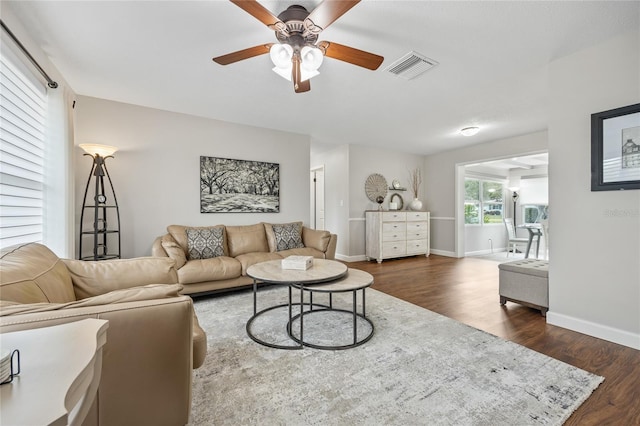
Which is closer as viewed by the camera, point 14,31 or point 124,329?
point 124,329

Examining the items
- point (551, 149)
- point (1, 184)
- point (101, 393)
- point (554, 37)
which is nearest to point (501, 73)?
point (554, 37)

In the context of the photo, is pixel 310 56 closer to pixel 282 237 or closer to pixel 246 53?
pixel 246 53

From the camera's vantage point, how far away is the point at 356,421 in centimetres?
133

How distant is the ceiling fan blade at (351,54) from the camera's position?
5.94 feet

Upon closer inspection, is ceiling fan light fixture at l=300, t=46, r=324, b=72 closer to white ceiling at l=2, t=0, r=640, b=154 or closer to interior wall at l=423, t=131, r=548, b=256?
white ceiling at l=2, t=0, r=640, b=154

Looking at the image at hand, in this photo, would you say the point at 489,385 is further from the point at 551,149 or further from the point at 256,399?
the point at 551,149

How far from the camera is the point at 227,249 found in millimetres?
3658

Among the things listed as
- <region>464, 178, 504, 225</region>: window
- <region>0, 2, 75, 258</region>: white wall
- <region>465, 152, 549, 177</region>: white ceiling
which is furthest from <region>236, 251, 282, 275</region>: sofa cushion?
<region>465, 152, 549, 177</region>: white ceiling

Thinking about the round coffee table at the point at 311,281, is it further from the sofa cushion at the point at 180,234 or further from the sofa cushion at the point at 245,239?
the sofa cushion at the point at 180,234

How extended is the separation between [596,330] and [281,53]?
3.24m

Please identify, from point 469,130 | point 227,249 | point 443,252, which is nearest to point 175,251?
point 227,249

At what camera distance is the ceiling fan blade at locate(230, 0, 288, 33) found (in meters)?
1.43

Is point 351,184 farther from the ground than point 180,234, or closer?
farther from the ground

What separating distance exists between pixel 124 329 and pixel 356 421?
1.13 meters
